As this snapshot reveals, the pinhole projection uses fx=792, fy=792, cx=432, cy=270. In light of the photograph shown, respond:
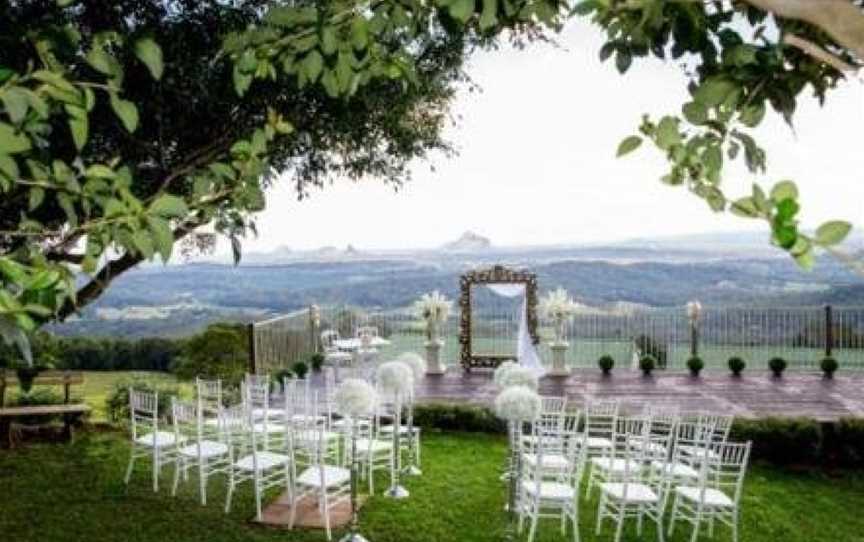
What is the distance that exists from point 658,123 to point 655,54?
639 mm

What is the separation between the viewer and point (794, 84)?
63.9 inches

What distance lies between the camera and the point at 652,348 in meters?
15.3

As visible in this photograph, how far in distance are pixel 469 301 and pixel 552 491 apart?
872 centimetres

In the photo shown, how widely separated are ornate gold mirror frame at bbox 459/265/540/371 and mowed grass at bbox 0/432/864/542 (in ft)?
18.1

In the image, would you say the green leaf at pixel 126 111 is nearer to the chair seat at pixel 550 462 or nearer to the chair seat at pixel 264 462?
the chair seat at pixel 264 462

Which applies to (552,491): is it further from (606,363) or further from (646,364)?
(646,364)

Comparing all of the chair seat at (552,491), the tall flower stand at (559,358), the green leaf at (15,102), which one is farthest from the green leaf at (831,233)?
the tall flower stand at (559,358)

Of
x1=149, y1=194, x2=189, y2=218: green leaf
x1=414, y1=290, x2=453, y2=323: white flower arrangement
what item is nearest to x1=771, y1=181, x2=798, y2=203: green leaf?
x1=149, y1=194, x2=189, y2=218: green leaf

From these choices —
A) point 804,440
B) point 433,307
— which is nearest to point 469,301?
point 433,307

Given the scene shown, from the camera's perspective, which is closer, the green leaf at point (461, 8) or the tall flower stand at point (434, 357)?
the green leaf at point (461, 8)

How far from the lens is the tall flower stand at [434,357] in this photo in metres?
14.6

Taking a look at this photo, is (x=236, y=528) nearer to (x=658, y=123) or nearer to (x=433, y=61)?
(x=433, y=61)

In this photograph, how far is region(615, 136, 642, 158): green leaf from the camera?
4.01 ft

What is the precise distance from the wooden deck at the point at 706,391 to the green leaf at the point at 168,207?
10399 millimetres
